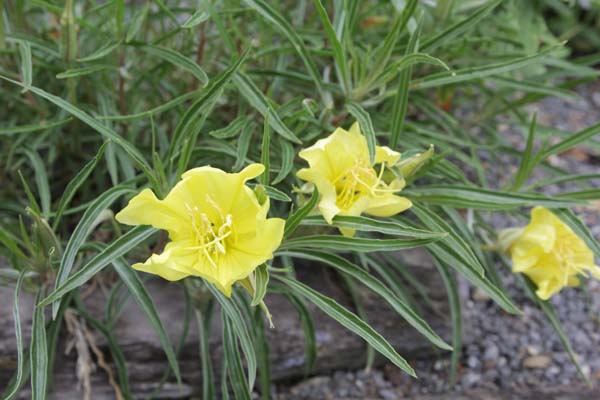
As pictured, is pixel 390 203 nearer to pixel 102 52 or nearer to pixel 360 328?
pixel 360 328

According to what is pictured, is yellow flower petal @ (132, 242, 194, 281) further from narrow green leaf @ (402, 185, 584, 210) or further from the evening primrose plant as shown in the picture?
narrow green leaf @ (402, 185, 584, 210)

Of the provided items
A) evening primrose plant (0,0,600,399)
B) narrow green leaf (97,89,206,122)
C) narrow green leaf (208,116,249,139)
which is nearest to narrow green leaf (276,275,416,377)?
evening primrose plant (0,0,600,399)

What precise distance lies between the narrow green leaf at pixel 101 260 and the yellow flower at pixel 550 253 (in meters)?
0.81

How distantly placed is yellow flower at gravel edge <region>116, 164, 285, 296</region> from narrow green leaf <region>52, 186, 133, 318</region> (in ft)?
0.58

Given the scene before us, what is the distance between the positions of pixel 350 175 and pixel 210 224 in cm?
26

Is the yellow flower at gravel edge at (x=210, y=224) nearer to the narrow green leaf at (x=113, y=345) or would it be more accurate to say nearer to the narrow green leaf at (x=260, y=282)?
the narrow green leaf at (x=260, y=282)

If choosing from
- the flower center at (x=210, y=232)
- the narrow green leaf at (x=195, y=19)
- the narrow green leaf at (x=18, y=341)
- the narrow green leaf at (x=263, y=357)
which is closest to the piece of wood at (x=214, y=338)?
the narrow green leaf at (x=263, y=357)

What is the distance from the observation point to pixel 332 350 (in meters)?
1.78

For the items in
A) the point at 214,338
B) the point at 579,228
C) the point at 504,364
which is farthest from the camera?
the point at 504,364

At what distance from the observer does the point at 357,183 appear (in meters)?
1.20

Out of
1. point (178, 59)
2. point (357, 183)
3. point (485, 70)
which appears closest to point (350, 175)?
point (357, 183)

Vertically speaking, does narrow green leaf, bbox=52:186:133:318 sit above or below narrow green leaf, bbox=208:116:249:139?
below

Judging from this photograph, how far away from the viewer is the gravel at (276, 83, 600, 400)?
178 centimetres

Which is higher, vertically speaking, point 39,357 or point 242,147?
point 242,147
